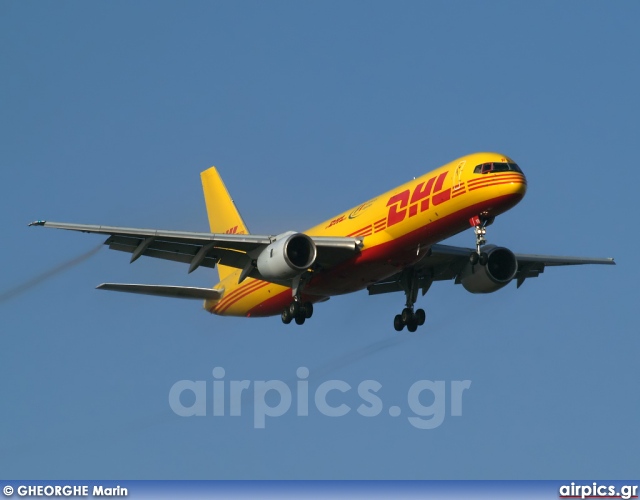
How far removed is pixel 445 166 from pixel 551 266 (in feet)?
42.0

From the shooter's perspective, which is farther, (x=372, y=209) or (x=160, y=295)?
(x=160, y=295)

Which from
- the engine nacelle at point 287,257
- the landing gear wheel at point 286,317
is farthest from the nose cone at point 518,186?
the landing gear wheel at point 286,317

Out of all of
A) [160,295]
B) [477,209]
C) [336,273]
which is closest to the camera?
[477,209]

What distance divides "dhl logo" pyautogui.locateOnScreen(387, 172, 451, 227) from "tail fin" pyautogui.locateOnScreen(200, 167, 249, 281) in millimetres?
13442

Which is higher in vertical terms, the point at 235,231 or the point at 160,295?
the point at 235,231

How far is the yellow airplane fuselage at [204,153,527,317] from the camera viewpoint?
58969 mm

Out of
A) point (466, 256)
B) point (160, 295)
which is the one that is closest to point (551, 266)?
point (466, 256)

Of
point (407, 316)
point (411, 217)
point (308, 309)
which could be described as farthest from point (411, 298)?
point (411, 217)

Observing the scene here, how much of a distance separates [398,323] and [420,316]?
3.50 ft

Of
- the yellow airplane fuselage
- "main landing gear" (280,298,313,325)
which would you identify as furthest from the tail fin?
the yellow airplane fuselage

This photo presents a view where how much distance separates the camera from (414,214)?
197ft

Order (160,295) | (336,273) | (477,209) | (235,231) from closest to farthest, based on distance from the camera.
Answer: (477,209) → (336,273) → (160,295) → (235,231)

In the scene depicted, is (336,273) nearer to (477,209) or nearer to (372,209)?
(372,209)

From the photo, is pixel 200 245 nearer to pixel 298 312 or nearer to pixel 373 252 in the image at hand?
pixel 298 312
